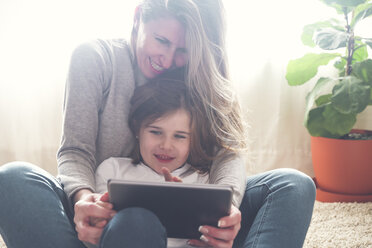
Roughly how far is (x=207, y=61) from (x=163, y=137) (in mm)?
225

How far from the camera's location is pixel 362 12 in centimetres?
158

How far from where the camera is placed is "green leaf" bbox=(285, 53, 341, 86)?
1697mm

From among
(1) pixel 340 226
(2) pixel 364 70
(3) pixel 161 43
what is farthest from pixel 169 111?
(2) pixel 364 70

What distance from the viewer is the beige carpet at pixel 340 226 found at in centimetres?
126

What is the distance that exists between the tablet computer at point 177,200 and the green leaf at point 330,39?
1001 millimetres

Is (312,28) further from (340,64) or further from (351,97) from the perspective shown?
(351,97)

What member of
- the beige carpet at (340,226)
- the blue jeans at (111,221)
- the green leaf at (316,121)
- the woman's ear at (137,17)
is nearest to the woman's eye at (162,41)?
the woman's ear at (137,17)

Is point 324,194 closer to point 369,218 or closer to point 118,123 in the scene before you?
point 369,218

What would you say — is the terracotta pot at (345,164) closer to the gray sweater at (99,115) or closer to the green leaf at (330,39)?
the green leaf at (330,39)

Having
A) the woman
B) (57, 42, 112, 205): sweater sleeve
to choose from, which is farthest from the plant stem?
(57, 42, 112, 205): sweater sleeve

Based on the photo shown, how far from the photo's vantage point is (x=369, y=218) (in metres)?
1.47

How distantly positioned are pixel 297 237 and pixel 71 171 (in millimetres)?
515

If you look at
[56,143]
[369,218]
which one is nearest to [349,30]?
[369,218]

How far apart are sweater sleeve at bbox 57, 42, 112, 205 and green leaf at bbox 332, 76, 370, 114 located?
903 mm
